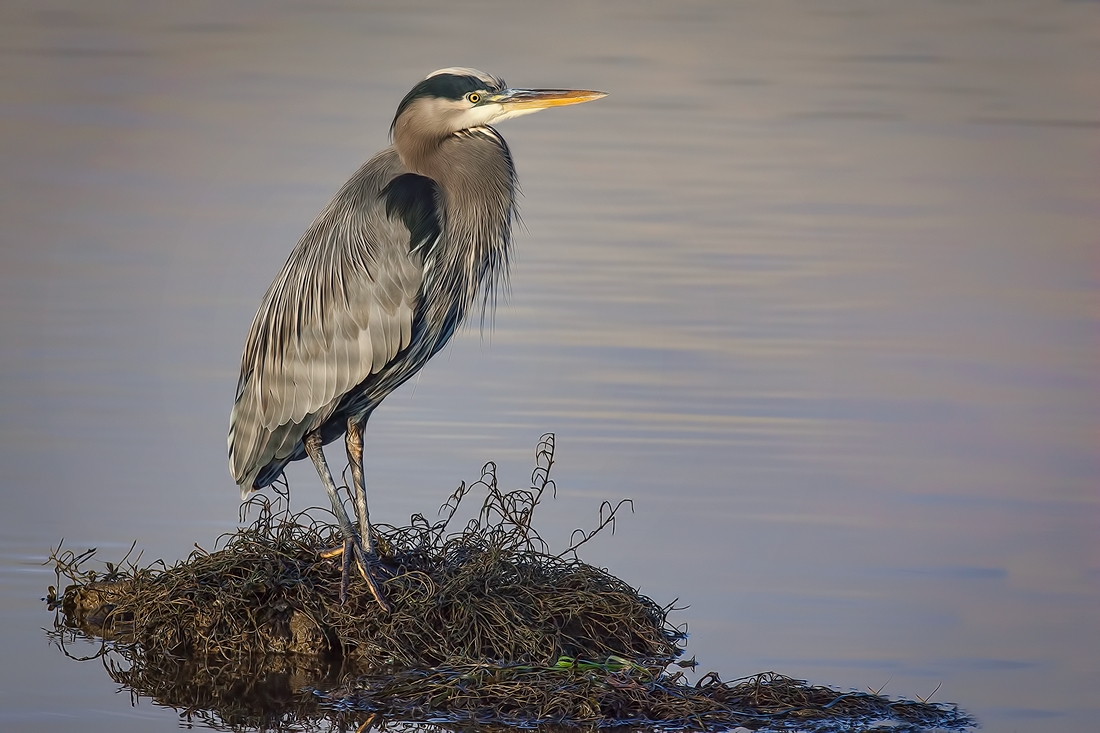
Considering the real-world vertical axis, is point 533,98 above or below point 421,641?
above

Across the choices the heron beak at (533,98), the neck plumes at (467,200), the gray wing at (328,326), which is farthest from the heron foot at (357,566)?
the heron beak at (533,98)

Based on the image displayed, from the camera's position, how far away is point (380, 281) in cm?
637

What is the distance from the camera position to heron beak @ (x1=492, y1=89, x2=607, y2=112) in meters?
6.62

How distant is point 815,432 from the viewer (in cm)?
955

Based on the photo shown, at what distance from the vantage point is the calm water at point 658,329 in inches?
266

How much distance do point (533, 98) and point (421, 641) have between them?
235cm

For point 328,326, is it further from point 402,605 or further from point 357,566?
point 402,605

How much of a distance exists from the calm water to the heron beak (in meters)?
2.02

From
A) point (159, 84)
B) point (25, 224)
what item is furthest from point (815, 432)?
point (159, 84)

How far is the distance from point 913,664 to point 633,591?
109 cm

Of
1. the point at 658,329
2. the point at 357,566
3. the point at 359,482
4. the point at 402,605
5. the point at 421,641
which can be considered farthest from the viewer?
the point at 658,329

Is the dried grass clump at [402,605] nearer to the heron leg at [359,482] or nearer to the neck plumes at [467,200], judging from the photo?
the heron leg at [359,482]

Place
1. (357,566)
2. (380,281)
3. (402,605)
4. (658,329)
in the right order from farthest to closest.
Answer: (658,329) → (380,281) → (357,566) → (402,605)

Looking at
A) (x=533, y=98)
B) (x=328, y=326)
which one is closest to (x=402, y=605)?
(x=328, y=326)
